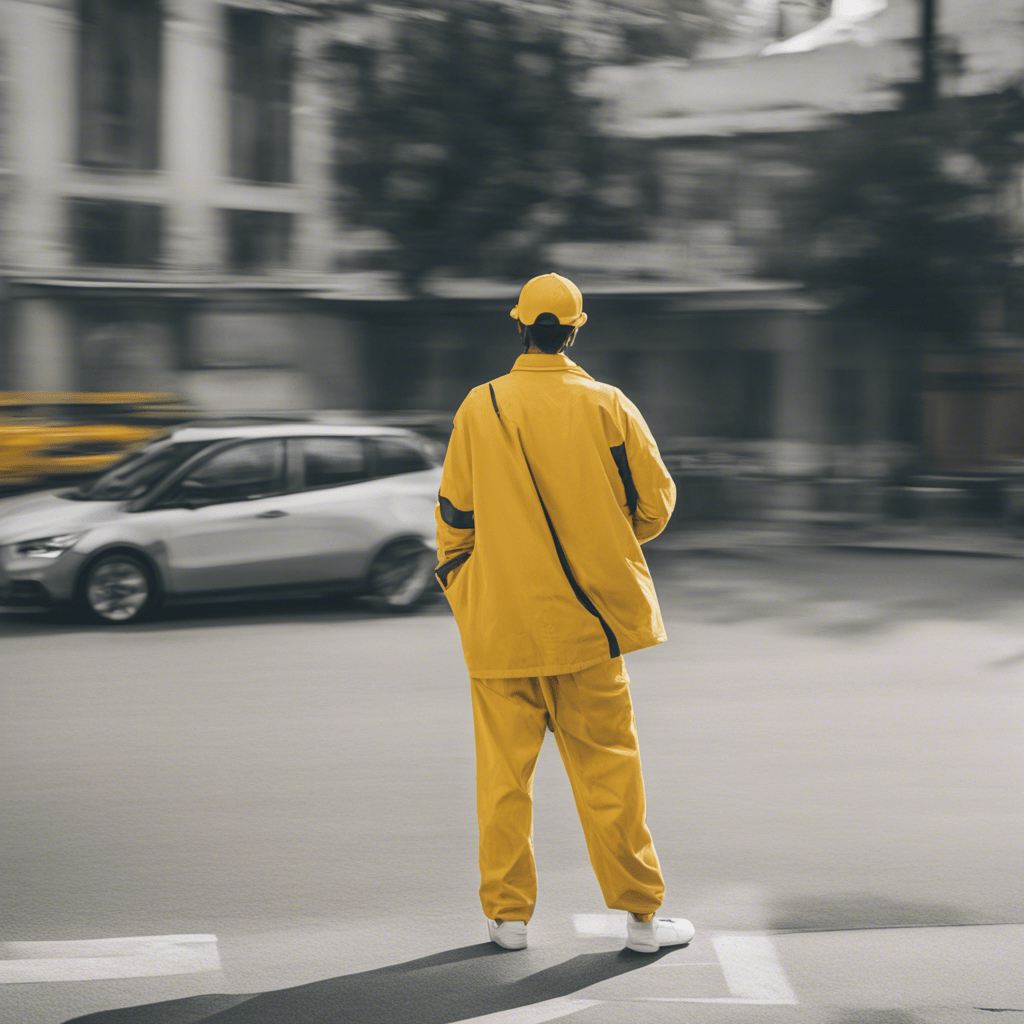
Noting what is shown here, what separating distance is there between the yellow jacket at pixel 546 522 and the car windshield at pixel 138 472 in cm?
651

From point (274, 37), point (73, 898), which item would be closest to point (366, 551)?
point (73, 898)

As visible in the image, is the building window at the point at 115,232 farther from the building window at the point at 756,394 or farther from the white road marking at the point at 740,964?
the white road marking at the point at 740,964

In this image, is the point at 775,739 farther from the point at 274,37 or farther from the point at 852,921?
the point at 274,37

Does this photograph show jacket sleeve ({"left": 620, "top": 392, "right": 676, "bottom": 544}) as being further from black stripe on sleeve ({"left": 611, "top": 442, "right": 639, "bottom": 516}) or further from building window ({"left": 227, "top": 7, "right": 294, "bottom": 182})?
building window ({"left": 227, "top": 7, "right": 294, "bottom": 182})

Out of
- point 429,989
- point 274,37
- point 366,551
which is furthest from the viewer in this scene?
point 274,37

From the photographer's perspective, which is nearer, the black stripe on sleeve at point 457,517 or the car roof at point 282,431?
the black stripe on sleeve at point 457,517

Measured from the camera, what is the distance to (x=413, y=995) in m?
3.35

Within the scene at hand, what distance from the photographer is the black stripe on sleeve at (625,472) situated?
360cm

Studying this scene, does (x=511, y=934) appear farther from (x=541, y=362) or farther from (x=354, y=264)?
(x=354, y=264)

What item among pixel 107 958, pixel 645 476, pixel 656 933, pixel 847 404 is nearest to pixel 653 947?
pixel 656 933

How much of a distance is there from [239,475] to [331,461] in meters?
0.74

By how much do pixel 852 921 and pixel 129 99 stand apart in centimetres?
2117

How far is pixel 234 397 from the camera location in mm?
22219

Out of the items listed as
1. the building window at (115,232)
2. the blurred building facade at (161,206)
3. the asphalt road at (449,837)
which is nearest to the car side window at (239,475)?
the asphalt road at (449,837)
